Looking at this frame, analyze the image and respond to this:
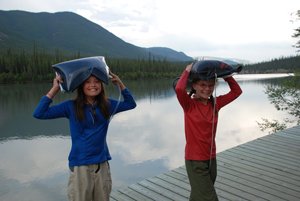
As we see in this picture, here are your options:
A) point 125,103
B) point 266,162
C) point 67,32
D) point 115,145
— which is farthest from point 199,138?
point 67,32

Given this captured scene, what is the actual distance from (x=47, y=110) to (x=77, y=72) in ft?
1.11

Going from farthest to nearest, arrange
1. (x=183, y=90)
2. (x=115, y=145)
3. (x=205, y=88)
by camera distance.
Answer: (x=115, y=145) < (x=205, y=88) < (x=183, y=90)

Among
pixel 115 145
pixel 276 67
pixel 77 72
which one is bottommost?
pixel 115 145

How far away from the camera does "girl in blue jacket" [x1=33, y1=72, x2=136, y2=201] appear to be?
1667mm

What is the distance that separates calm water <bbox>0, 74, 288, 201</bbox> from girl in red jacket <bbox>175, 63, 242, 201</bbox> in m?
2.56

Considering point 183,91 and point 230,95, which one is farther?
point 230,95

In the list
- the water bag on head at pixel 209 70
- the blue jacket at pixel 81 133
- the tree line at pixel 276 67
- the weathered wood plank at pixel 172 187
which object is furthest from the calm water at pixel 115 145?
the tree line at pixel 276 67

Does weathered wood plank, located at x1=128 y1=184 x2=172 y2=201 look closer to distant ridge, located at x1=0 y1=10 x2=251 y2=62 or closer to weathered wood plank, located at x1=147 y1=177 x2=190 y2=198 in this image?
weathered wood plank, located at x1=147 y1=177 x2=190 y2=198

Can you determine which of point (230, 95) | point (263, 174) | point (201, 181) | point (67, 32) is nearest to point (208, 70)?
point (230, 95)

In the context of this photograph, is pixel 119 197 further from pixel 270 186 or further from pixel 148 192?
pixel 270 186

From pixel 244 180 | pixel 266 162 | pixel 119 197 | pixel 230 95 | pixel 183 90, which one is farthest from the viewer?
pixel 266 162

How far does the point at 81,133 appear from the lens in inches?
68.1

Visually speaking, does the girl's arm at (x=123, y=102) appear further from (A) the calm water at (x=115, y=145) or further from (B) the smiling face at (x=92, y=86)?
(A) the calm water at (x=115, y=145)

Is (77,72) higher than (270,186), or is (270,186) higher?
(77,72)
